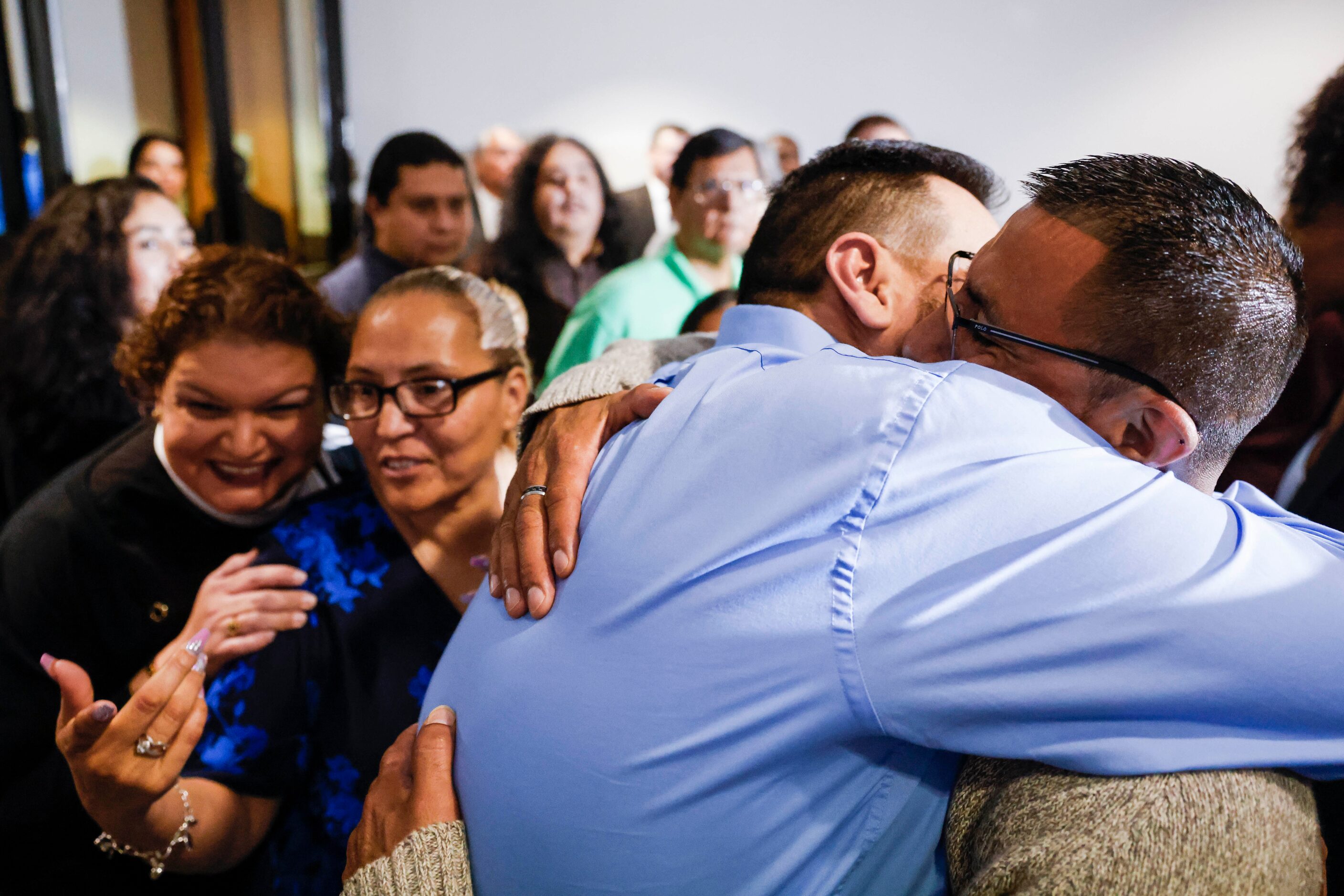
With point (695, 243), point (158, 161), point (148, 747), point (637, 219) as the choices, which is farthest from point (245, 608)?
point (158, 161)

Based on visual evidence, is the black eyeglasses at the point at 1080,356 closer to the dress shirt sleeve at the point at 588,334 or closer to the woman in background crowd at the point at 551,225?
the dress shirt sleeve at the point at 588,334

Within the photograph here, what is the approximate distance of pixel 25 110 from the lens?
3.95 metres

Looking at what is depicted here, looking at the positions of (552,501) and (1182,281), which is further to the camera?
(552,501)

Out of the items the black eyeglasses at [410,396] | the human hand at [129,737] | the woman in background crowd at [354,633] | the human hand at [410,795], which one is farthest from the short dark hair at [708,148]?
the human hand at [410,795]

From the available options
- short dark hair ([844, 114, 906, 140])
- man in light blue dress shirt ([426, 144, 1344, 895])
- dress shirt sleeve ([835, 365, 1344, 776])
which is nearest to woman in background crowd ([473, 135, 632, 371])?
short dark hair ([844, 114, 906, 140])

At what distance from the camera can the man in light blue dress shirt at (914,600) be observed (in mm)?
676

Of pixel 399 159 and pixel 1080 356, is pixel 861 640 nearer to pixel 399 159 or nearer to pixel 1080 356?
pixel 1080 356

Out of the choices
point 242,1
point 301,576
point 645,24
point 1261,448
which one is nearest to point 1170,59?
point 645,24

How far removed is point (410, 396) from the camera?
1.68 m

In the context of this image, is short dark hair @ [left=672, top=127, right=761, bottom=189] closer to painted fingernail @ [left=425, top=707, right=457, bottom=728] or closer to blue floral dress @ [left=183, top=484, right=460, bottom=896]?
blue floral dress @ [left=183, top=484, right=460, bottom=896]

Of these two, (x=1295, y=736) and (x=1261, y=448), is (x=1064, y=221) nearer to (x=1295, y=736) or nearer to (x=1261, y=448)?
(x=1295, y=736)

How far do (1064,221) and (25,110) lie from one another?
14.7 ft

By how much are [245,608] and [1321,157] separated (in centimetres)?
187

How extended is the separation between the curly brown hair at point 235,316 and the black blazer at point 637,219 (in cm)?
226
